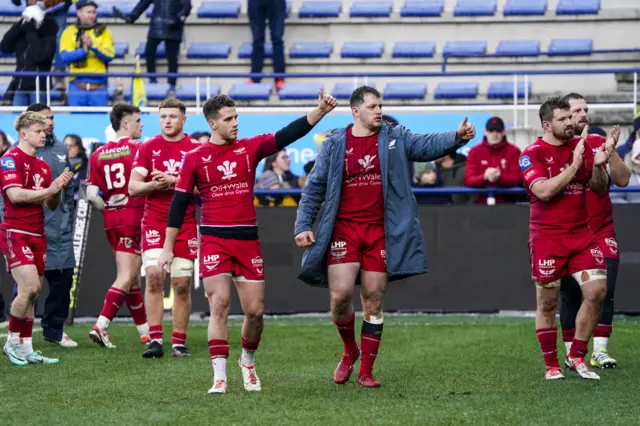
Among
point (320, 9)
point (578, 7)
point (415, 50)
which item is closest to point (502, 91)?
point (415, 50)

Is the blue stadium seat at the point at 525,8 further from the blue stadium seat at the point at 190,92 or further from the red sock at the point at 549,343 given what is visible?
the red sock at the point at 549,343

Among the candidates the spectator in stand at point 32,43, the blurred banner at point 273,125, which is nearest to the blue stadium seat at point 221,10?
the spectator in stand at point 32,43

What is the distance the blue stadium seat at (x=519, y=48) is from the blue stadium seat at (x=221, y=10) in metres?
4.97

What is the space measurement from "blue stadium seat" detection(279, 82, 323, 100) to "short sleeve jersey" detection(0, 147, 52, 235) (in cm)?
1016

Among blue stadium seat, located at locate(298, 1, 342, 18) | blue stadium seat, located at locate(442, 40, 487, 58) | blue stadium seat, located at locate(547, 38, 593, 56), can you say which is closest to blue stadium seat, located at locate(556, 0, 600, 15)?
blue stadium seat, located at locate(547, 38, 593, 56)

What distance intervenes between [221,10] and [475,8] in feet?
15.6

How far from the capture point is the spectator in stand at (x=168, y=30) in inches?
802

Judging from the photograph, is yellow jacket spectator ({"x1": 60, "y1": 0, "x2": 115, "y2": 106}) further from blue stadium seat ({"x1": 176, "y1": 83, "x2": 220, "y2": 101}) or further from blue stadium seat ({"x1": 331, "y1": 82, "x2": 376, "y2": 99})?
blue stadium seat ({"x1": 331, "y1": 82, "x2": 376, "y2": 99})

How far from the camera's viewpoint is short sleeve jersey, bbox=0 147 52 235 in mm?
10234

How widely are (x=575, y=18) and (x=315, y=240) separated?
14.5 m

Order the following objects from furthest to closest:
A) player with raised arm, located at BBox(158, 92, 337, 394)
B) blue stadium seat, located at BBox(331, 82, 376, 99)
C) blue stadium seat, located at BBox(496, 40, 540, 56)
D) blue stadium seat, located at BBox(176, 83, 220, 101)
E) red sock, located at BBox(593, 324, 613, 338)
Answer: blue stadium seat, located at BBox(496, 40, 540, 56)
blue stadium seat, located at BBox(331, 82, 376, 99)
blue stadium seat, located at BBox(176, 83, 220, 101)
red sock, located at BBox(593, 324, 613, 338)
player with raised arm, located at BBox(158, 92, 337, 394)

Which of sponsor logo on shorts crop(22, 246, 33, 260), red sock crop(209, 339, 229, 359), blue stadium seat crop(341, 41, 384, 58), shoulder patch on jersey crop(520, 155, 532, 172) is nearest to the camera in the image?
red sock crop(209, 339, 229, 359)

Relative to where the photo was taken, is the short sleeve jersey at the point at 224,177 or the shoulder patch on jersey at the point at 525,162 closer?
the short sleeve jersey at the point at 224,177

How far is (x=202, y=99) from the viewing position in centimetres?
2006
